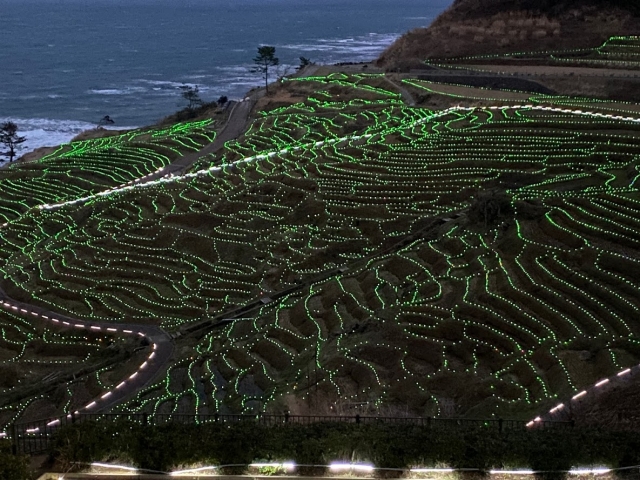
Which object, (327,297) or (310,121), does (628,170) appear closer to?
(327,297)

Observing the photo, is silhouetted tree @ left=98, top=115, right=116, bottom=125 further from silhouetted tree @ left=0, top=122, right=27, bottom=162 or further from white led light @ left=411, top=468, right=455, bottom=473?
white led light @ left=411, top=468, right=455, bottom=473

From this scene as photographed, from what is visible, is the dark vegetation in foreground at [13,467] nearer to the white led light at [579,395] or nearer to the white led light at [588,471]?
the white led light at [588,471]

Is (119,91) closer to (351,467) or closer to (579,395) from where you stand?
(579,395)

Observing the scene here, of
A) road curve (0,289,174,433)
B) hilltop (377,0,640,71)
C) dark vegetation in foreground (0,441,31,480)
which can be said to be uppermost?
hilltop (377,0,640,71)

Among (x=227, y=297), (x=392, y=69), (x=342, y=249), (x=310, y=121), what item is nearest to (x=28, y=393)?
(x=227, y=297)

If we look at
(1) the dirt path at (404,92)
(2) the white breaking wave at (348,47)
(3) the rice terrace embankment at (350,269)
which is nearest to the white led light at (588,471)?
(3) the rice terrace embankment at (350,269)

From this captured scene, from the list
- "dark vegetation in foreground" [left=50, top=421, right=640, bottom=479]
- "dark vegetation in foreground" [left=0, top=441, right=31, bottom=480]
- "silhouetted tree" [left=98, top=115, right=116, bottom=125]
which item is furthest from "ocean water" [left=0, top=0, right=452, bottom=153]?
"dark vegetation in foreground" [left=0, top=441, right=31, bottom=480]
